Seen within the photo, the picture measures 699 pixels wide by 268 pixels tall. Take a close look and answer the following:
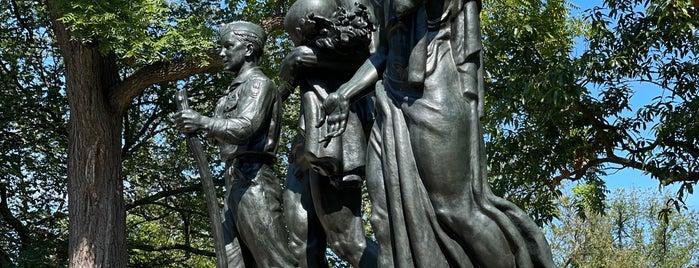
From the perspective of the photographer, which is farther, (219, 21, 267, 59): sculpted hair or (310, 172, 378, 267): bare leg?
(219, 21, 267, 59): sculpted hair

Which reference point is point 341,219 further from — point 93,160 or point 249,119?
point 93,160

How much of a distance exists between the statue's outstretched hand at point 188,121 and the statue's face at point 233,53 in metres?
0.76

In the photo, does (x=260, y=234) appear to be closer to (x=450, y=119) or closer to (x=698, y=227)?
(x=450, y=119)

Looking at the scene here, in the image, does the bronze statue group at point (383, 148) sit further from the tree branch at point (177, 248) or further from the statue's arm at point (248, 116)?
the tree branch at point (177, 248)

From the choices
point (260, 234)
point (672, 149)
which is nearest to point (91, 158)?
point (672, 149)

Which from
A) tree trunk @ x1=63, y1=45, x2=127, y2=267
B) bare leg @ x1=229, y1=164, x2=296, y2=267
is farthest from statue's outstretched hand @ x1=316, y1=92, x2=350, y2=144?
tree trunk @ x1=63, y1=45, x2=127, y2=267

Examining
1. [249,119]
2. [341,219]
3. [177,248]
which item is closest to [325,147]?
A: [341,219]

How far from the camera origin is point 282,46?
19141 millimetres

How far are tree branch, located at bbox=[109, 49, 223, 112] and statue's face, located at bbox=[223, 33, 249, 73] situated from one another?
896 centimetres

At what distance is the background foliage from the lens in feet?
42.4

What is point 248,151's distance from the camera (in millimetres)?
6676

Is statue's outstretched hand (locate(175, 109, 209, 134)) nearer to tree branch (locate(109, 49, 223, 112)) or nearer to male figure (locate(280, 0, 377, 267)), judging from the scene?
male figure (locate(280, 0, 377, 267))

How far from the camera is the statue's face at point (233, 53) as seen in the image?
6.95 meters

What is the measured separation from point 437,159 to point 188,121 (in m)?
2.04
